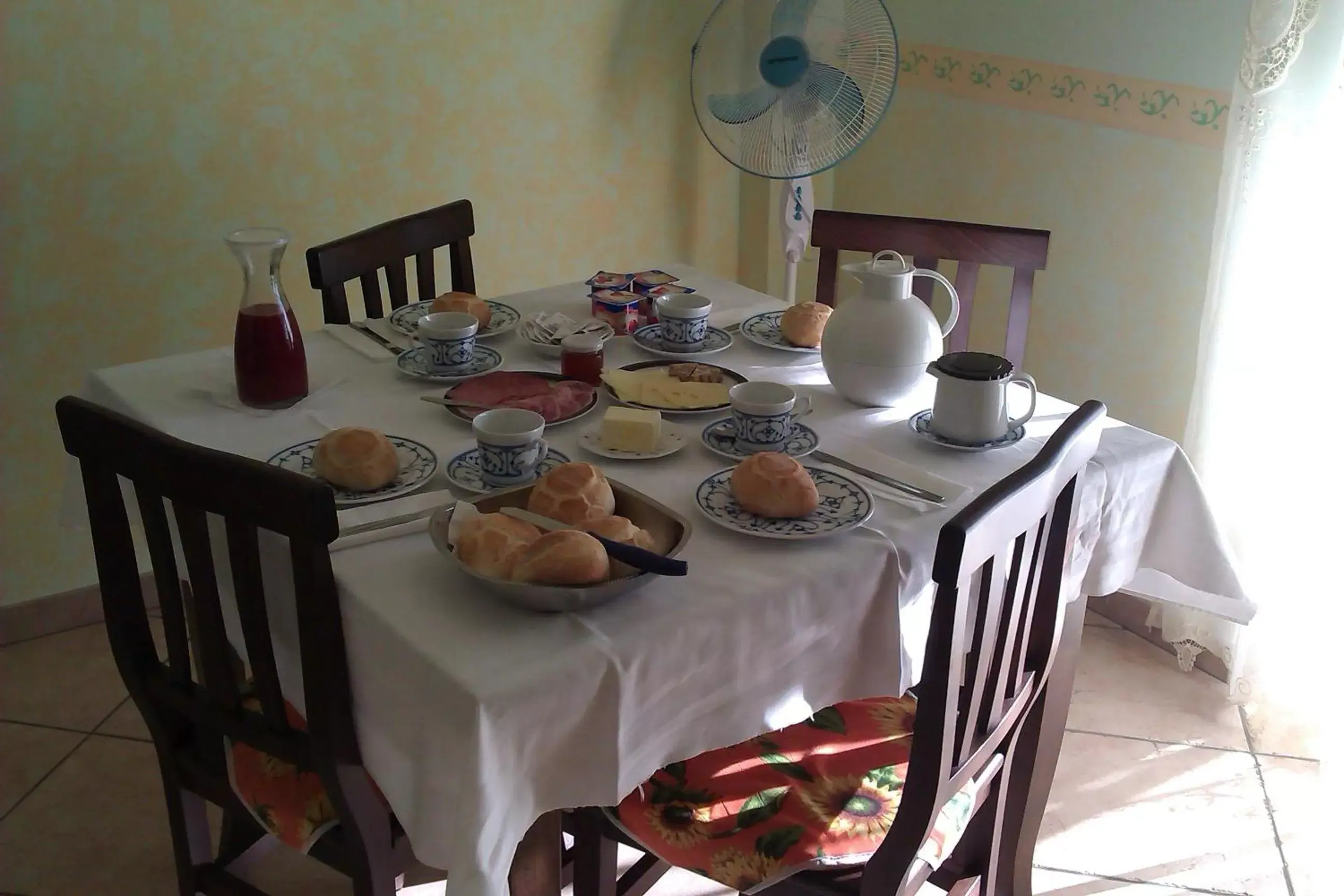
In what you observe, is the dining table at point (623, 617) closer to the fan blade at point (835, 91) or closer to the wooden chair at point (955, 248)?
the wooden chair at point (955, 248)

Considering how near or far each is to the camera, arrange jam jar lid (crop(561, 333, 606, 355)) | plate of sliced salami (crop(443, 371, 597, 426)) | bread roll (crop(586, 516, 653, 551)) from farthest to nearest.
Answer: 1. jam jar lid (crop(561, 333, 606, 355))
2. plate of sliced salami (crop(443, 371, 597, 426))
3. bread roll (crop(586, 516, 653, 551))

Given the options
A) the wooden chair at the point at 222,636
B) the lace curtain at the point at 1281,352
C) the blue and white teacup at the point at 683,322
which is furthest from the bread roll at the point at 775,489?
the lace curtain at the point at 1281,352

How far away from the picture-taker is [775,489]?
4.05 feet

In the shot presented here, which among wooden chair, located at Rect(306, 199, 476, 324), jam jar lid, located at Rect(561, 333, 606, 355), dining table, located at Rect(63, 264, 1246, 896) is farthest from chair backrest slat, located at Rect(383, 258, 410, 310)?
jam jar lid, located at Rect(561, 333, 606, 355)

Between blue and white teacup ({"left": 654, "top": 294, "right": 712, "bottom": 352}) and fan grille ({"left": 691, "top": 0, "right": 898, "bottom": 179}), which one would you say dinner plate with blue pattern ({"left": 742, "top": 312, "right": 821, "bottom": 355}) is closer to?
blue and white teacup ({"left": 654, "top": 294, "right": 712, "bottom": 352})

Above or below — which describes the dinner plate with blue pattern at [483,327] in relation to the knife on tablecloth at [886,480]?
above

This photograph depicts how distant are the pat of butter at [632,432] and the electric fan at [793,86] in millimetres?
1166

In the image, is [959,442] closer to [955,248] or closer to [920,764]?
[920,764]

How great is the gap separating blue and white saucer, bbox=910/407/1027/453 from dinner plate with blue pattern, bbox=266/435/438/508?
589 mm

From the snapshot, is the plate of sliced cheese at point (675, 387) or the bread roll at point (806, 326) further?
the bread roll at point (806, 326)

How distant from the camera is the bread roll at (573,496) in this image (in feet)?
3.87

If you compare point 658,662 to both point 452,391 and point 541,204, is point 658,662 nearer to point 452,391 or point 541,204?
point 452,391

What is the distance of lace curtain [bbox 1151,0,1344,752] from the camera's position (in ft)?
6.24

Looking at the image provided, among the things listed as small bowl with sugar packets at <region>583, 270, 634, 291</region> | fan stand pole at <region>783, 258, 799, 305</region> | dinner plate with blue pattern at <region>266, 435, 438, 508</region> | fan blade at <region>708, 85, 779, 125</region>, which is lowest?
fan stand pole at <region>783, 258, 799, 305</region>
